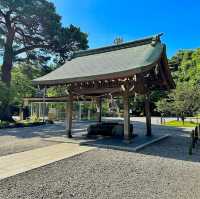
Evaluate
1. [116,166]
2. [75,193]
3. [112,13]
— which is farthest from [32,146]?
[112,13]

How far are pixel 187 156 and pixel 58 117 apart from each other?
64.0 ft

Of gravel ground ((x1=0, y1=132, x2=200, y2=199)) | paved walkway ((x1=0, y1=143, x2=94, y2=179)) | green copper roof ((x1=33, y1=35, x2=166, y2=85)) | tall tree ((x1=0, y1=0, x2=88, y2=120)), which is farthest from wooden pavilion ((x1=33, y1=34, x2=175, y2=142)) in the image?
tall tree ((x1=0, y1=0, x2=88, y2=120))

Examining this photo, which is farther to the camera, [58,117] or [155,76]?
[58,117]

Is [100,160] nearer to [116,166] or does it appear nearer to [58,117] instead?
[116,166]

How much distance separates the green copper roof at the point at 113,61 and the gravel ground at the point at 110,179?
317 cm

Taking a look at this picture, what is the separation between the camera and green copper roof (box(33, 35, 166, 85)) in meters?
8.34

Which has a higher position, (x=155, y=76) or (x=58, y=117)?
(x=155, y=76)

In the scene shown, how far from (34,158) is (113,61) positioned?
5697mm

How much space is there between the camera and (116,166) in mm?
6020

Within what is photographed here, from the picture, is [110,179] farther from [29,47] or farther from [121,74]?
[29,47]

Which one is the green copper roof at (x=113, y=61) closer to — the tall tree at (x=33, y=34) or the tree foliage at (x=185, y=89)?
the tall tree at (x=33, y=34)

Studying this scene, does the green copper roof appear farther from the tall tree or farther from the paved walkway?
the tall tree

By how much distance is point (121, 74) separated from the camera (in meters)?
8.02

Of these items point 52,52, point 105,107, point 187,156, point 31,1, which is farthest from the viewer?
point 105,107
